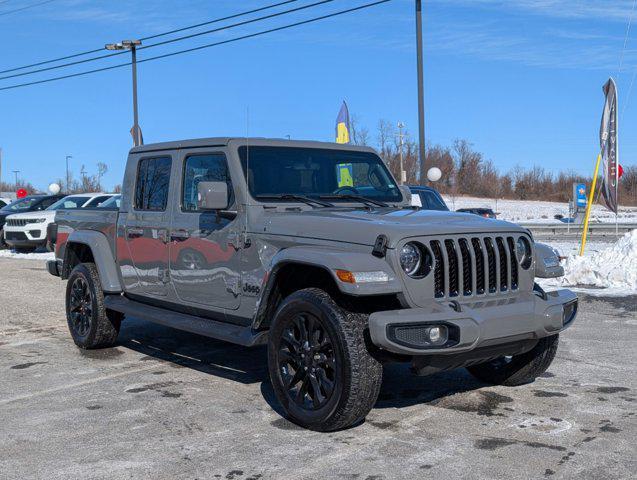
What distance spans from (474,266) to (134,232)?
11.1 feet

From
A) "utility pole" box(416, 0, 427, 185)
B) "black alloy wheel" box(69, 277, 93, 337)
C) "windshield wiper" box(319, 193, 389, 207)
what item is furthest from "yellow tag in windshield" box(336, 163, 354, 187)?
"utility pole" box(416, 0, 427, 185)

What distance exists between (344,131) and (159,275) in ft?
50.5

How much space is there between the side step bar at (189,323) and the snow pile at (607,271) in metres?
7.08

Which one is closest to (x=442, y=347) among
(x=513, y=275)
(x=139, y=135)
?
(x=513, y=275)

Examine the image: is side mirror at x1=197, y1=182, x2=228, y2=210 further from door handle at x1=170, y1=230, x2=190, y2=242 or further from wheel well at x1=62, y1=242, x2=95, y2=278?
wheel well at x1=62, y1=242, x2=95, y2=278

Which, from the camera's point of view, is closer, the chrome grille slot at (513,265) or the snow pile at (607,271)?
the chrome grille slot at (513,265)

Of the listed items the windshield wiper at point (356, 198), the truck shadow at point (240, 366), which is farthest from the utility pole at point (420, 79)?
the windshield wiper at point (356, 198)

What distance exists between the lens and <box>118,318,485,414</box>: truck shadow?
588 cm

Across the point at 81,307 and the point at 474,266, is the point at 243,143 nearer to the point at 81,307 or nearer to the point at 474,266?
the point at 474,266

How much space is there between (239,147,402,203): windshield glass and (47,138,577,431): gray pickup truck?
0.04ft

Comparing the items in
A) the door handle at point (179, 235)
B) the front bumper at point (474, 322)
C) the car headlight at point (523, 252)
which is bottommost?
the front bumper at point (474, 322)

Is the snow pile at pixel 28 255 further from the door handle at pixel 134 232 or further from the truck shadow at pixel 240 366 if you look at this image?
the door handle at pixel 134 232

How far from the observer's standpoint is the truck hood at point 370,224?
486 cm

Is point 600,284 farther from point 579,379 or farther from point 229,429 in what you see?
point 229,429
